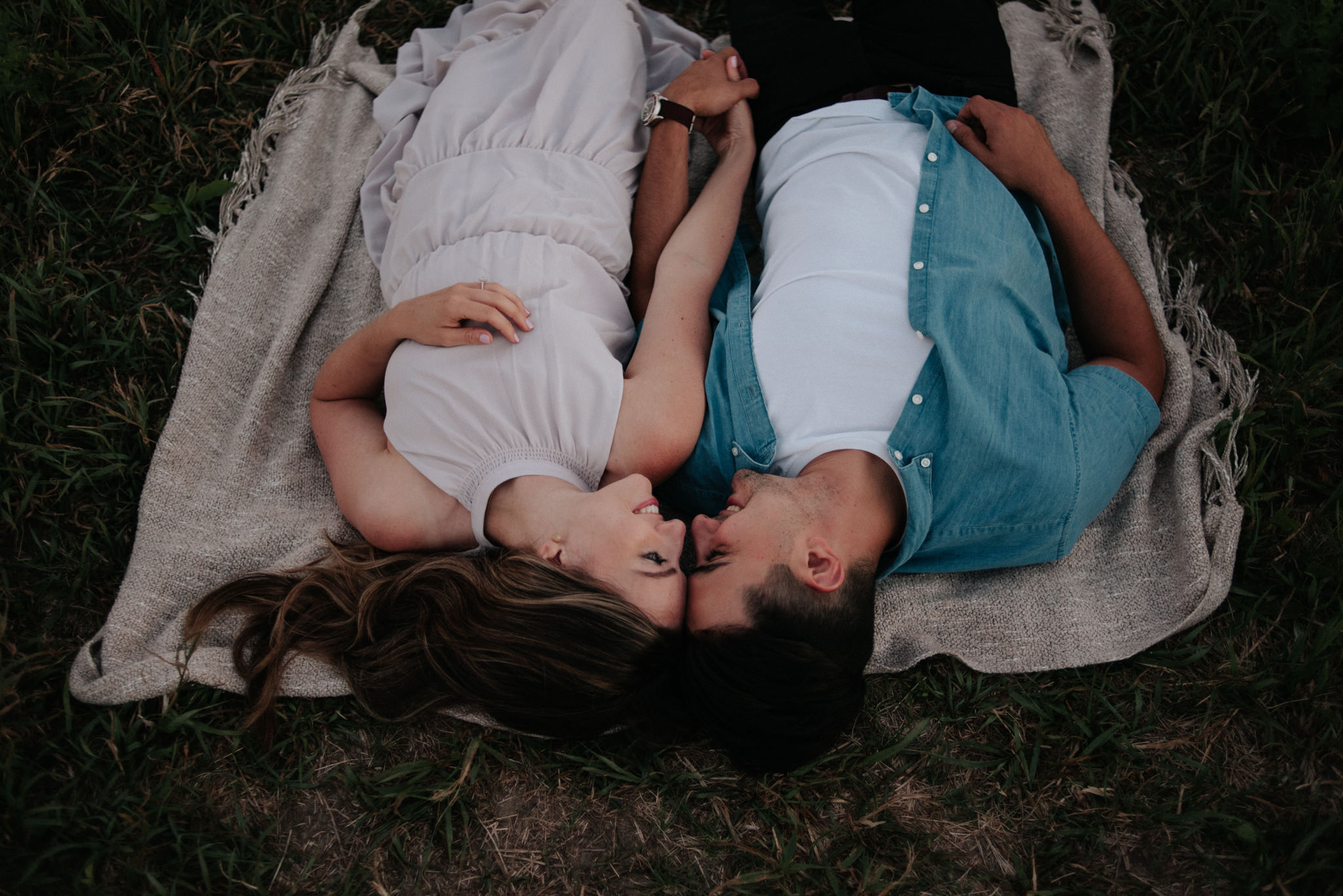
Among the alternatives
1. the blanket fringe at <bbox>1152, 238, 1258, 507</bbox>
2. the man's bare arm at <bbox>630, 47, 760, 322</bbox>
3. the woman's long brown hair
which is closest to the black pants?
the man's bare arm at <bbox>630, 47, 760, 322</bbox>

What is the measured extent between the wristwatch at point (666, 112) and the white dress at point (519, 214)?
0.22 ft

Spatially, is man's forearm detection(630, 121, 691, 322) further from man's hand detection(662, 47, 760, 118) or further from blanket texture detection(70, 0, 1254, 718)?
blanket texture detection(70, 0, 1254, 718)

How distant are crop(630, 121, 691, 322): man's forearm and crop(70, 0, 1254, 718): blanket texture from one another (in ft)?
3.46

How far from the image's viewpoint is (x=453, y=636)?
7.91 feet

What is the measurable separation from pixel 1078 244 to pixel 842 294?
894 millimetres

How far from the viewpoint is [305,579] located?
8.46 feet

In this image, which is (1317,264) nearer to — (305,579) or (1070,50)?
(1070,50)

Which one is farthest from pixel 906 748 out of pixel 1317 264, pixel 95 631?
pixel 95 631

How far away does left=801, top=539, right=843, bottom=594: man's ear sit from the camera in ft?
7.57

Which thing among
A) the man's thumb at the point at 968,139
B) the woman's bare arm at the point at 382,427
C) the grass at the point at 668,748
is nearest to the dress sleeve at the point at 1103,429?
the grass at the point at 668,748

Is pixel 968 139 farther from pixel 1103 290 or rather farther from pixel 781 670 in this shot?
pixel 781 670

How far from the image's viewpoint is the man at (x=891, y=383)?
2332 millimetres

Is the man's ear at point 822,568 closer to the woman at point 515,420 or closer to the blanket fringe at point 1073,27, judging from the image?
the woman at point 515,420

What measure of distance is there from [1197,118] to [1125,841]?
108 inches
